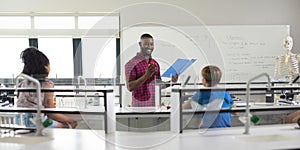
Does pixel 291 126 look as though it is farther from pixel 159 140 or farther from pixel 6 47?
pixel 6 47

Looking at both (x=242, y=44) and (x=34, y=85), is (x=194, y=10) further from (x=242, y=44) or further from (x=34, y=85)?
(x=34, y=85)

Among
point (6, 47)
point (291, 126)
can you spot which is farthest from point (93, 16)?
point (291, 126)

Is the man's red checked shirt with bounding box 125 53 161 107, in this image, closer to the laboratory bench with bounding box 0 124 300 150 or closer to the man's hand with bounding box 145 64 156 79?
the man's hand with bounding box 145 64 156 79

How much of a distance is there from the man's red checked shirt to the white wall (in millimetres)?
2628

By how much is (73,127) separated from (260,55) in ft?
13.7

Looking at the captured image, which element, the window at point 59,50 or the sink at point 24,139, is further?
the window at point 59,50

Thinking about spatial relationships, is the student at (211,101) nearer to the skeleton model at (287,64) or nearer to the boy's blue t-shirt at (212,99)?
the boy's blue t-shirt at (212,99)

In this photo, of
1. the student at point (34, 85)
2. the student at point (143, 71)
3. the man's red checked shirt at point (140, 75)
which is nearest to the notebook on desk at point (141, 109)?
the man's red checked shirt at point (140, 75)

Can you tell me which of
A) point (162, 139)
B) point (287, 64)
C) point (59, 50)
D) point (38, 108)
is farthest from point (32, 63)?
point (287, 64)

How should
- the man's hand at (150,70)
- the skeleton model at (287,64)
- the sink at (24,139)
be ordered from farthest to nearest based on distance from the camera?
1. the skeleton model at (287,64)
2. the man's hand at (150,70)
3. the sink at (24,139)

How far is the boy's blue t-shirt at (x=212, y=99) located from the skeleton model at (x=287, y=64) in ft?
10.0

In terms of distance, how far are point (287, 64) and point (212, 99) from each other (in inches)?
133

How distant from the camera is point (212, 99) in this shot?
1.76m

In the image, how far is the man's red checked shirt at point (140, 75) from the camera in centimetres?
218
